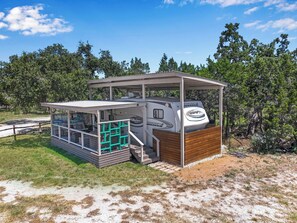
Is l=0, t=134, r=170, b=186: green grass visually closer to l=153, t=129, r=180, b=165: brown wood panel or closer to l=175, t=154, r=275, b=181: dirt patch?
l=175, t=154, r=275, b=181: dirt patch

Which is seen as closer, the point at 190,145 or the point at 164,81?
the point at 190,145

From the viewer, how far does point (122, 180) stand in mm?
8266

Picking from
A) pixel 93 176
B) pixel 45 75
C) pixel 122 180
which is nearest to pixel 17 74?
pixel 45 75

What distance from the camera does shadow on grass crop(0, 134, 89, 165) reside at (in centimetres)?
1088

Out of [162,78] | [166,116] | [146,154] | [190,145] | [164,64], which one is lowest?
[146,154]

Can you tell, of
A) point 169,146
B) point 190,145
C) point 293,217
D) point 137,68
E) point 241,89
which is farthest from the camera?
point 137,68

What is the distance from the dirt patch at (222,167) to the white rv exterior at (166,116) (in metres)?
1.81

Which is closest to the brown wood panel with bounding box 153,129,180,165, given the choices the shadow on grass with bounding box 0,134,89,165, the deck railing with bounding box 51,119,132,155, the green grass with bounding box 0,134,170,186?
the green grass with bounding box 0,134,170,186

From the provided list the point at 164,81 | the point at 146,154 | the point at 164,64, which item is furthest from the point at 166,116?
the point at 164,64

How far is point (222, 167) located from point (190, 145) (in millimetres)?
1657

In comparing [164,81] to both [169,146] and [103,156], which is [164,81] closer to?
[169,146]

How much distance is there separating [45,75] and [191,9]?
11.2 meters

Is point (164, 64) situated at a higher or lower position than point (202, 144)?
higher

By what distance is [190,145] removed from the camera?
994 centimetres
